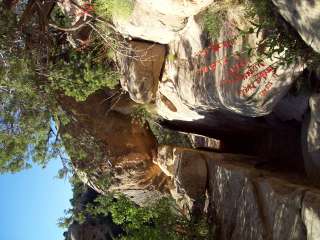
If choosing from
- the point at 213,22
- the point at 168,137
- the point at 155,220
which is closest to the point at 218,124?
the point at 155,220

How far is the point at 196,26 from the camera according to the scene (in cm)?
931

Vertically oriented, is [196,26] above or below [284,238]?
above

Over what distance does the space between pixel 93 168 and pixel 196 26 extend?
19.9ft

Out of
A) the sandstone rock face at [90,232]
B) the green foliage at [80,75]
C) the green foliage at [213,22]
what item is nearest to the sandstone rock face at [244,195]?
the green foliage at [213,22]

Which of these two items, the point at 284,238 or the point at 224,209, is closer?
the point at 284,238

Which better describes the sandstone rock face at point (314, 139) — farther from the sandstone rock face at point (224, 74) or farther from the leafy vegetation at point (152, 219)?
the leafy vegetation at point (152, 219)

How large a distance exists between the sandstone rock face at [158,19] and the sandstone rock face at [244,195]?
Answer: 3656 millimetres

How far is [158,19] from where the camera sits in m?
9.60

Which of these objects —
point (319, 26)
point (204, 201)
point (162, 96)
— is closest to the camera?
point (319, 26)

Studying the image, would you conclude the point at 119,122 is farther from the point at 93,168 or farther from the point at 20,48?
the point at 20,48

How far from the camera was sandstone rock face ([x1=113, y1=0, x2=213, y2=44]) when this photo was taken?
330 inches

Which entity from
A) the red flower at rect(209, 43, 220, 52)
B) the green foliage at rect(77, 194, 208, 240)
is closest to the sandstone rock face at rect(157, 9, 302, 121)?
the red flower at rect(209, 43, 220, 52)

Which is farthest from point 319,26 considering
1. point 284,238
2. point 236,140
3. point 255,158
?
point 236,140

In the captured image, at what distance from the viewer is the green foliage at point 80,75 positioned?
11023 mm
